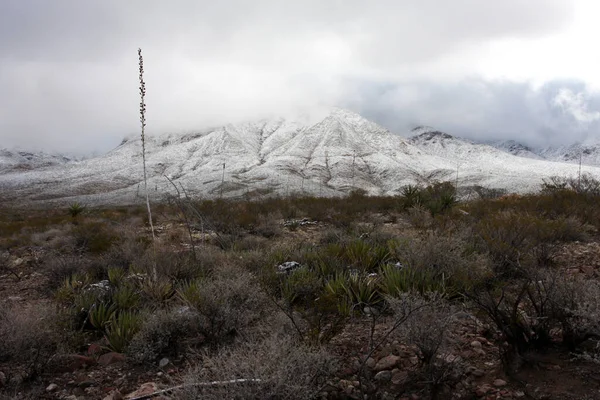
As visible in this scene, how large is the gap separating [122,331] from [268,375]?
233 cm

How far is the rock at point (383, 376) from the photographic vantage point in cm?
322

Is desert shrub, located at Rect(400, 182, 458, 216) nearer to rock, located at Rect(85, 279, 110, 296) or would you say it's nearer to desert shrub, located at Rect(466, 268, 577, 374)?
desert shrub, located at Rect(466, 268, 577, 374)

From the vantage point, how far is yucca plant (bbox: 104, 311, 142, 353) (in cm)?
412

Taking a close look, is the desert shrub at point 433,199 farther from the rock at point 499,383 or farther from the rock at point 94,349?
the rock at point 94,349

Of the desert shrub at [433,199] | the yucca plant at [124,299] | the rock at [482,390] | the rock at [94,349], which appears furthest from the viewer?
the desert shrub at [433,199]

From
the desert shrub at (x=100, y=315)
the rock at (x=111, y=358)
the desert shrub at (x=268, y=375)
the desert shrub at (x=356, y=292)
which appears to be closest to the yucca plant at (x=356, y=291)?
the desert shrub at (x=356, y=292)

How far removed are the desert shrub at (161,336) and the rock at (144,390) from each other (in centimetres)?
47

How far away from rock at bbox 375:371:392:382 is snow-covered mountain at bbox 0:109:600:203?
233 feet

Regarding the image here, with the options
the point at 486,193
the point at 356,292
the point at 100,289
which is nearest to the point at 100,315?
the point at 100,289

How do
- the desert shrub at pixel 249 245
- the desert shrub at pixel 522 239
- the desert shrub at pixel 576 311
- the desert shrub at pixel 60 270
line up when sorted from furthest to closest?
the desert shrub at pixel 249 245
the desert shrub at pixel 60 270
the desert shrub at pixel 522 239
the desert shrub at pixel 576 311

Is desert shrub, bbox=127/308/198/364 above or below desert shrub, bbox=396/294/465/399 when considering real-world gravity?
below

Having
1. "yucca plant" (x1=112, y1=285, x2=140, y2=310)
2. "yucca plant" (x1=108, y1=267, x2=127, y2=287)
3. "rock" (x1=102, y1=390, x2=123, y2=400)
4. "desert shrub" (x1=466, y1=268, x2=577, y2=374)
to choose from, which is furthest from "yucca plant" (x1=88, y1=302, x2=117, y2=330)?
"desert shrub" (x1=466, y1=268, x2=577, y2=374)

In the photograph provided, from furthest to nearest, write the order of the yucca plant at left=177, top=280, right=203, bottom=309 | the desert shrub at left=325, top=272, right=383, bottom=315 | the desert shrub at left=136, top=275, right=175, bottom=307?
the desert shrub at left=136, top=275, right=175, bottom=307 → the desert shrub at left=325, top=272, right=383, bottom=315 → the yucca plant at left=177, top=280, right=203, bottom=309

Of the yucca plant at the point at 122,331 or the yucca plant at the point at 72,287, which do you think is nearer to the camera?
the yucca plant at the point at 122,331
